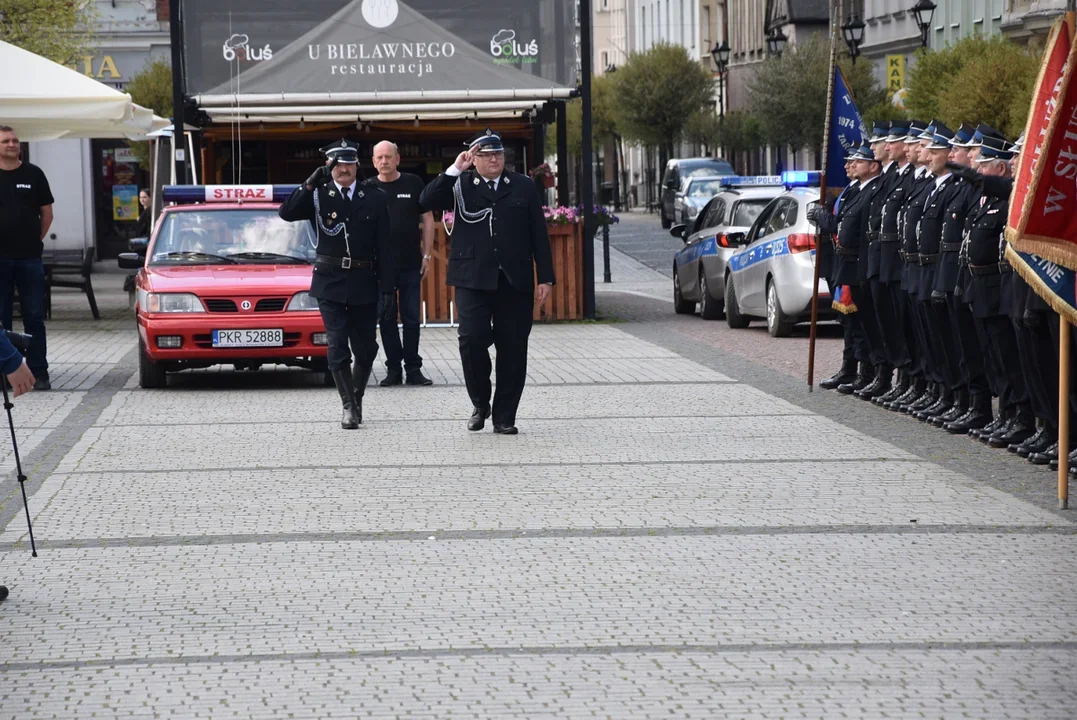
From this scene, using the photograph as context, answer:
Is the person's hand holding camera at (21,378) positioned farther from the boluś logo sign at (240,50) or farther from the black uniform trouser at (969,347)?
the boluś logo sign at (240,50)

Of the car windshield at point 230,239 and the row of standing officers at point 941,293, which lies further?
the car windshield at point 230,239

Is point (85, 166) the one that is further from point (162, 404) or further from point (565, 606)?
point (565, 606)

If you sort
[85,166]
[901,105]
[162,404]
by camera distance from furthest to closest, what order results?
[901,105] → [85,166] → [162,404]

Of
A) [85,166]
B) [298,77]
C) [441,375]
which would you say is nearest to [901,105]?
[85,166]

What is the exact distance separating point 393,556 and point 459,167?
4.39m

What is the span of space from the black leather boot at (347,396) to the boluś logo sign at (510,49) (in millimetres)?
10417

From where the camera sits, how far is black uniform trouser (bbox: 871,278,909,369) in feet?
41.5

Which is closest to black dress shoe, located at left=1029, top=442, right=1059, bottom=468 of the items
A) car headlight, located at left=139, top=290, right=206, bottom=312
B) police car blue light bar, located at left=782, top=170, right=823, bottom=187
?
car headlight, located at left=139, top=290, right=206, bottom=312

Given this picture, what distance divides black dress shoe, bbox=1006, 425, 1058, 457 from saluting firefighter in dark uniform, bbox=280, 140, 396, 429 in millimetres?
4287

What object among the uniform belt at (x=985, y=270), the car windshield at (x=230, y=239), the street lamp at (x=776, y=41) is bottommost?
the uniform belt at (x=985, y=270)

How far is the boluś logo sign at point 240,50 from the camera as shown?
2141cm

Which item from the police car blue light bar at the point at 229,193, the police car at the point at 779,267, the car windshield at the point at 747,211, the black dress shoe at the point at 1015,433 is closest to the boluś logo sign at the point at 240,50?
the police car blue light bar at the point at 229,193

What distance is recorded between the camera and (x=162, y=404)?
13.5 meters

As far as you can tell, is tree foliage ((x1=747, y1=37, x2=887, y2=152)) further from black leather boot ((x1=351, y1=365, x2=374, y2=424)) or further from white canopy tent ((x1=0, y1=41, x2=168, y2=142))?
black leather boot ((x1=351, y1=365, x2=374, y2=424))
